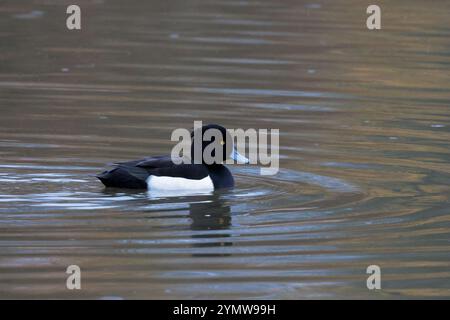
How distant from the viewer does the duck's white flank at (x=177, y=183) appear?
1120 cm

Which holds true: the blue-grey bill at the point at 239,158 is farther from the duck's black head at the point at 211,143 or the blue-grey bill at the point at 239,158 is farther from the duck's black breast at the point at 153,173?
the duck's black breast at the point at 153,173

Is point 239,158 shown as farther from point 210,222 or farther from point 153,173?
point 210,222

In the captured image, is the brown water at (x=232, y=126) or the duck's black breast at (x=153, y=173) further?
the duck's black breast at (x=153, y=173)

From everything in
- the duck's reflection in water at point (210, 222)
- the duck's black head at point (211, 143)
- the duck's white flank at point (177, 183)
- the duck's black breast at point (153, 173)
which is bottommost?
the duck's reflection in water at point (210, 222)

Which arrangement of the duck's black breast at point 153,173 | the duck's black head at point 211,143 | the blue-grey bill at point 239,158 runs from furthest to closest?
the blue-grey bill at point 239,158
the duck's black head at point 211,143
the duck's black breast at point 153,173

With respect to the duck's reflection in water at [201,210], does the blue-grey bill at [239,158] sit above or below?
above

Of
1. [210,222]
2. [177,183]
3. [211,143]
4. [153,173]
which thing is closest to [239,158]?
[211,143]

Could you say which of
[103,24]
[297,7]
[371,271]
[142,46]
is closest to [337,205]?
[371,271]

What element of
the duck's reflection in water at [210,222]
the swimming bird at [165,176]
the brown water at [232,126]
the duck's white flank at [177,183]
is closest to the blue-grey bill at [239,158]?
the brown water at [232,126]

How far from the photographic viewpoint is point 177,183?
11.3 metres

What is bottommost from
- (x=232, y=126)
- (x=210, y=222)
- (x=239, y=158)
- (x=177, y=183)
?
(x=210, y=222)

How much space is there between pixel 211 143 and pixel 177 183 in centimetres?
75

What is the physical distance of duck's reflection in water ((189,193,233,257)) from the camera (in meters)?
9.41

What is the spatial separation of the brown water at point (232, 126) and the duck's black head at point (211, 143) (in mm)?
392
